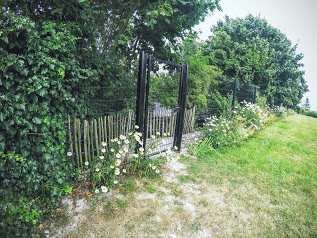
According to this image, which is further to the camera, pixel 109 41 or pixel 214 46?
pixel 214 46

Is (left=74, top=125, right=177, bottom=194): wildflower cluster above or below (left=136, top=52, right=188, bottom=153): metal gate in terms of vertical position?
below

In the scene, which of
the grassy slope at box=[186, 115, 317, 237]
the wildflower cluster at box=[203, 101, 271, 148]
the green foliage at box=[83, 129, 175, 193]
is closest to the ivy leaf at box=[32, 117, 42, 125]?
the green foliage at box=[83, 129, 175, 193]

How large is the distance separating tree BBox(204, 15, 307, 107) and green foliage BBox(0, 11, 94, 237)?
11216mm

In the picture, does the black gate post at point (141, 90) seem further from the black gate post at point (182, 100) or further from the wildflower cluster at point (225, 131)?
the wildflower cluster at point (225, 131)

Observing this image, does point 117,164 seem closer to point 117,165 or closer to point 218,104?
point 117,165

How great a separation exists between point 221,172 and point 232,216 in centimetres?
148

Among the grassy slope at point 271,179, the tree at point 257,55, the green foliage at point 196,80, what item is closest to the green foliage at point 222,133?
the grassy slope at point 271,179

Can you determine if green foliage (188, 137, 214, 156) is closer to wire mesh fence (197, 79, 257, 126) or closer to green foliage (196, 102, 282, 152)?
green foliage (196, 102, 282, 152)

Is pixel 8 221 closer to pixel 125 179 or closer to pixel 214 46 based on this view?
pixel 125 179

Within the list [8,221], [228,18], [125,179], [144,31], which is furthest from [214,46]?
[8,221]

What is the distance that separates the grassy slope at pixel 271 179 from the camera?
299cm

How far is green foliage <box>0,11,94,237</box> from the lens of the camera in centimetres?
219

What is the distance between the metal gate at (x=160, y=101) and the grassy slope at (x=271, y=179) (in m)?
0.98

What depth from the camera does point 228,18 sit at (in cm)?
1580
